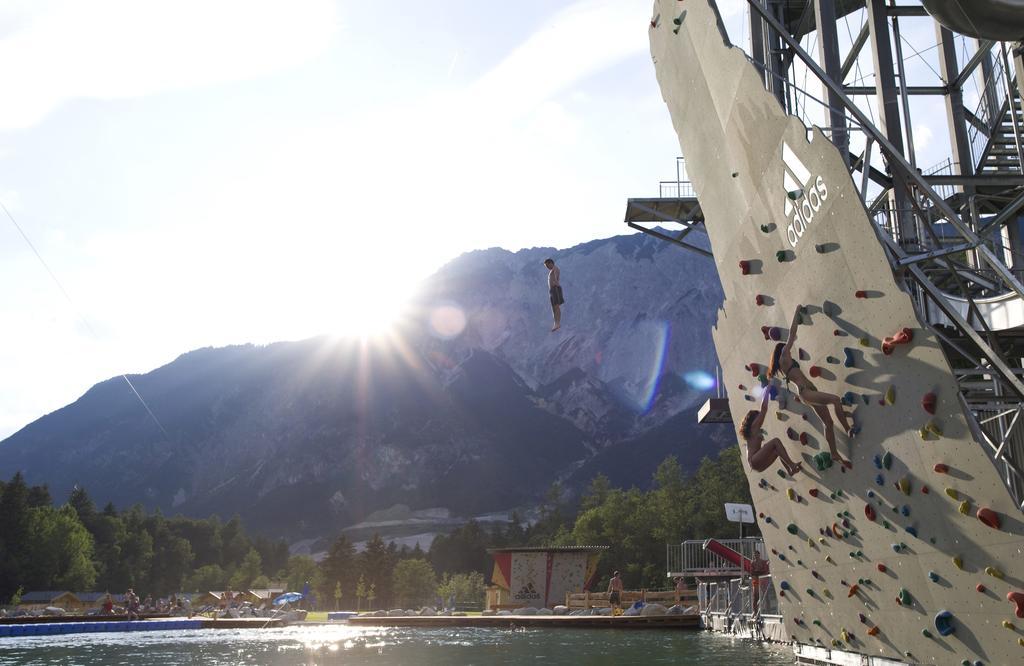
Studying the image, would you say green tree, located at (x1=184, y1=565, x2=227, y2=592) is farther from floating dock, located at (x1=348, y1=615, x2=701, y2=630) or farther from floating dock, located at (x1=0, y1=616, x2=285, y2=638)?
floating dock, located at (x1=348, y1=615, x2=701, y2=630)

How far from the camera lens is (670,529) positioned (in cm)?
6862

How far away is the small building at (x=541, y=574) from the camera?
44.4m

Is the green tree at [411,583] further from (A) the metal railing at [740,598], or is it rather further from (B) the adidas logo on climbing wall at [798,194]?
(B) the adidas logo on climbing wall at [798,194]

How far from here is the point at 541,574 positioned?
1761 inches

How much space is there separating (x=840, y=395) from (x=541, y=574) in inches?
1435

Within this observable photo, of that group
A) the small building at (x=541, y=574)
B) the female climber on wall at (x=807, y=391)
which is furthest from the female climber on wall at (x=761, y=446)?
the small building at (x=541, y=574)

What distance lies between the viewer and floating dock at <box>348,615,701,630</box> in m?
29.6

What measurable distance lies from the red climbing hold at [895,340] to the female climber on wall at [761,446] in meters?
3.20

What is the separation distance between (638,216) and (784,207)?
1349cm

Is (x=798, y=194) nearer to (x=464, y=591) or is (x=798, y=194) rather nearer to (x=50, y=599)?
(x=50, y=599)

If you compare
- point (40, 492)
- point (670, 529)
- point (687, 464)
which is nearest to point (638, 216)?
point (670, 529)

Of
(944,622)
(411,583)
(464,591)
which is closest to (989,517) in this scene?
(944,622)

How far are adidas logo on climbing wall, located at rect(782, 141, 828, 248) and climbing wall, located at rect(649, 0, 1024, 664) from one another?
0.03 m

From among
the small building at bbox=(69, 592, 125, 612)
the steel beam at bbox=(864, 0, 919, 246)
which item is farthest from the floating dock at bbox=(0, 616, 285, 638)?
the small building at bbox=(69, 592, 125, 612)
